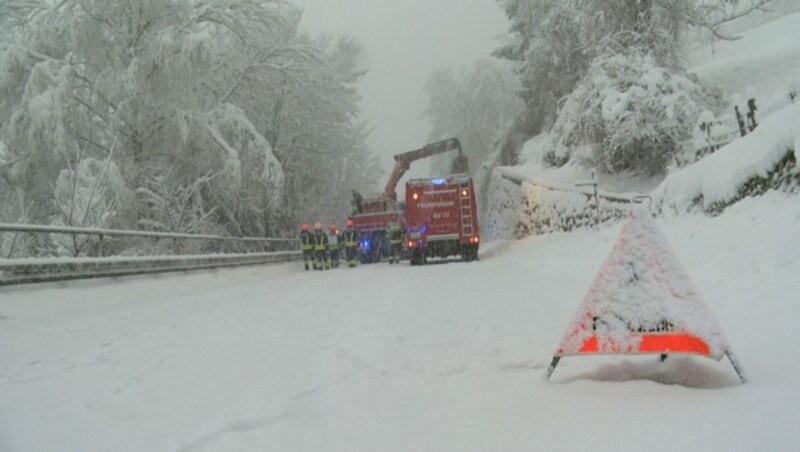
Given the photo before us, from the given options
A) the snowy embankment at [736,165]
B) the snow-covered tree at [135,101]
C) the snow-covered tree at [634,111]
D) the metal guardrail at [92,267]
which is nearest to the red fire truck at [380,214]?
the snow-covered tree at [135,101]

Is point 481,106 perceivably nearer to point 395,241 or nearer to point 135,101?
point 395,241

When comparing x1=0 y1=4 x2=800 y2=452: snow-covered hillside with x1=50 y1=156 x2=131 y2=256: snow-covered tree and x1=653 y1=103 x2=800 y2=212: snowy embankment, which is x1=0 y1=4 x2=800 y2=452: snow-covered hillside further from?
x1=50 y1=156 x2=131 y2=256: snow-covered tree

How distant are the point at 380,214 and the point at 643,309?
22.7 m

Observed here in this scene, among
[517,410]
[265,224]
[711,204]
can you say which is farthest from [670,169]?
[265,224]

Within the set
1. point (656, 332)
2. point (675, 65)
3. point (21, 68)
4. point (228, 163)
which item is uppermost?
point (21, 68)

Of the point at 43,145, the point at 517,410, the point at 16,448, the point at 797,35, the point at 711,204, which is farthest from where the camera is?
the point at 797,35

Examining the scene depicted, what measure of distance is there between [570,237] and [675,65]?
7060 mm

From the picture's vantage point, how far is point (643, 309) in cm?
396

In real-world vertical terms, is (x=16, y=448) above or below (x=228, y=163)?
below

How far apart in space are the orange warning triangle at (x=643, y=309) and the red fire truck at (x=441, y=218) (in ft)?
55.0

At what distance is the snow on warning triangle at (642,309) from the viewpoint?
150 inches

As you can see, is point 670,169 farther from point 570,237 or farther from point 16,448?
point 16,448

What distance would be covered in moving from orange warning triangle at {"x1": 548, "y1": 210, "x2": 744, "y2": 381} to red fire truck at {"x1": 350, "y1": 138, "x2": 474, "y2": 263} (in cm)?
2045

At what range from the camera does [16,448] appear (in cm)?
333
